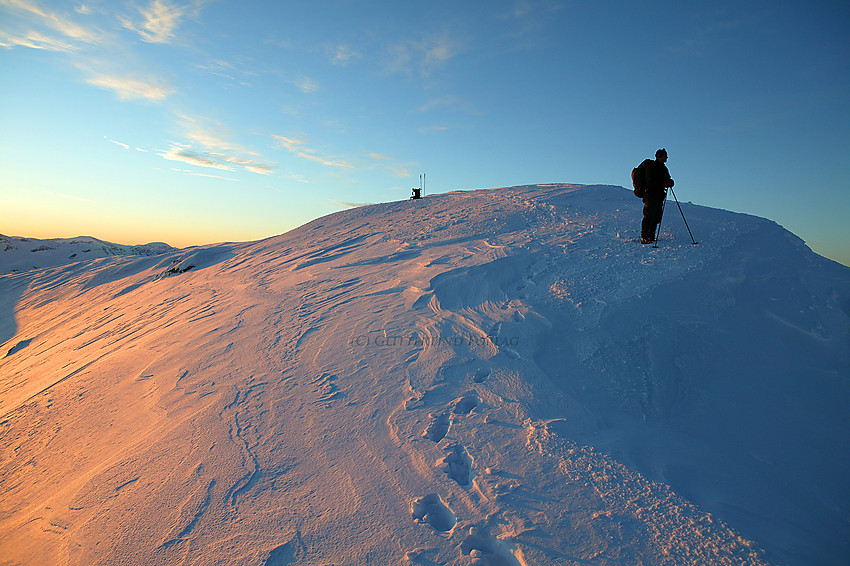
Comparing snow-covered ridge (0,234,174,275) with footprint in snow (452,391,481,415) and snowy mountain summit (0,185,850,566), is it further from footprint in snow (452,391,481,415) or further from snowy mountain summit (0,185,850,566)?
footprint in snow (452,391,481,415)

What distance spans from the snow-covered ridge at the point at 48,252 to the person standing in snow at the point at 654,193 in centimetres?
2179

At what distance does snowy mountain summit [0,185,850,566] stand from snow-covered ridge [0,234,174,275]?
1912 cm

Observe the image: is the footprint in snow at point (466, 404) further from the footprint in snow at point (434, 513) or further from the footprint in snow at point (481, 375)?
the footprint in snow at point (434, 513)

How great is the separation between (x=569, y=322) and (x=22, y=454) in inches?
231

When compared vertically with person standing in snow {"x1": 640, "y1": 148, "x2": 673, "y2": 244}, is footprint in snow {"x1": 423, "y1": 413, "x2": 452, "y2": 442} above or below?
below

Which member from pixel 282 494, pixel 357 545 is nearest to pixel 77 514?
pixel 282 494

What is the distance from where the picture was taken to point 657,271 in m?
5.12

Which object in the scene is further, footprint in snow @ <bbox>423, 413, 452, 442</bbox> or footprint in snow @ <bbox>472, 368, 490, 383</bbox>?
footprint in snow @ <bbox>472, 368, 490, 383</bbox>

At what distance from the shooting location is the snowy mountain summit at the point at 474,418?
2531mm

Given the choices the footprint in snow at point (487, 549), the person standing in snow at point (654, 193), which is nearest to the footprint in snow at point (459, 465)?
the footprint in snow at point (487, 549)

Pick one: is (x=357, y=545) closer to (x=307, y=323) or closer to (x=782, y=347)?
(x=307, y=323)

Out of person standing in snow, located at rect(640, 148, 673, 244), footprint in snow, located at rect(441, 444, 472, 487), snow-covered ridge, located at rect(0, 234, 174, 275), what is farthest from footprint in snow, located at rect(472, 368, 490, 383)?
snow-covered ridge, located at rect(0, 234, 174, 275)

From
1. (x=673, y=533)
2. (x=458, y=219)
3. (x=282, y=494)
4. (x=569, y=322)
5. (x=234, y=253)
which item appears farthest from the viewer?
(x=234, y=253)

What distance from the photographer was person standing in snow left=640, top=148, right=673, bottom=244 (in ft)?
20.5
